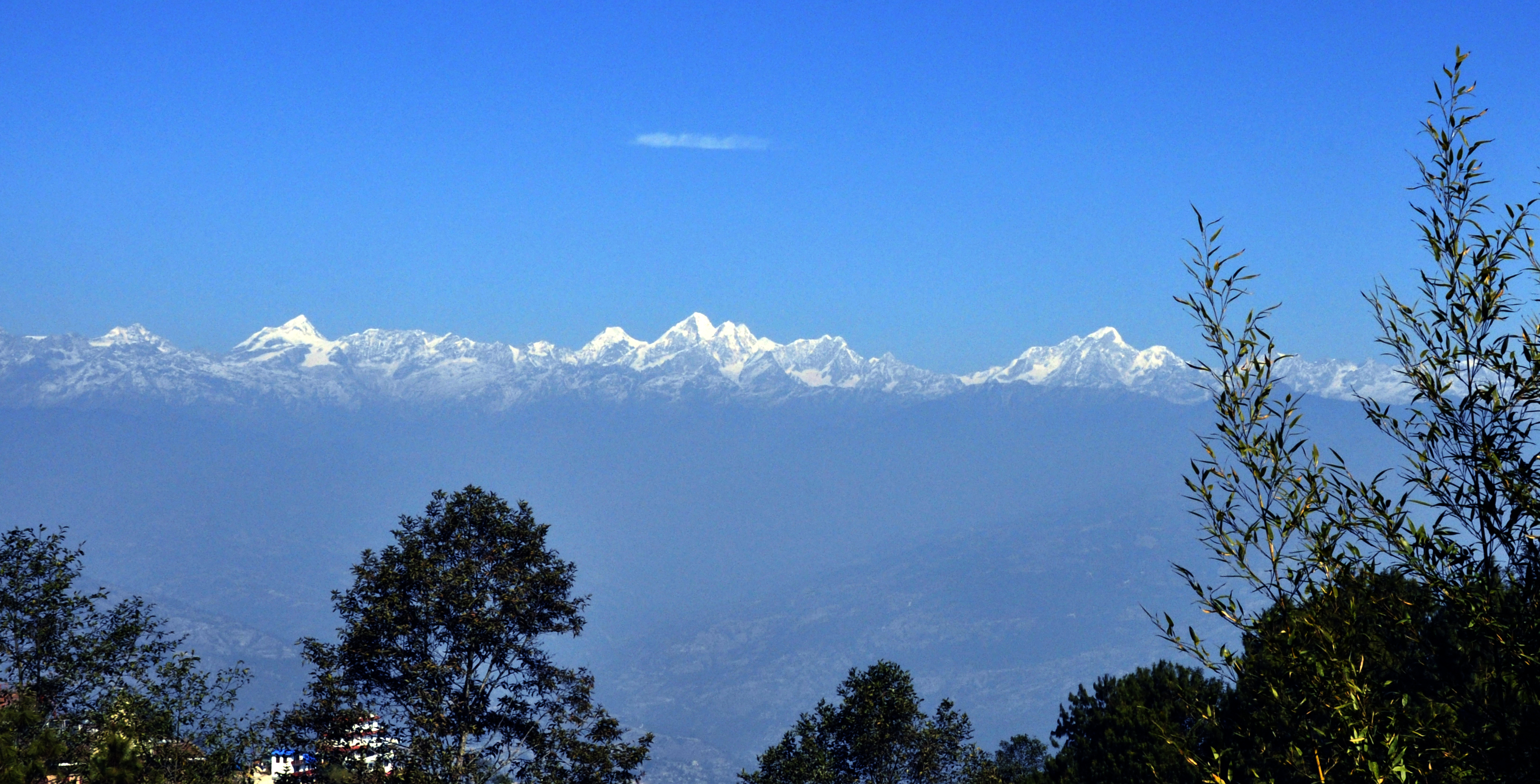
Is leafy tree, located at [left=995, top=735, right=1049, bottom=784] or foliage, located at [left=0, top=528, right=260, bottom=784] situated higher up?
foliage, located at [left=0, top=528, right=260, bottom=784]

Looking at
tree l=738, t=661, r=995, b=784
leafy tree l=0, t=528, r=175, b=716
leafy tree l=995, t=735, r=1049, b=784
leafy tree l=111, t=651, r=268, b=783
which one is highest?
leafy tree l=0, t=528, r=175, b=716

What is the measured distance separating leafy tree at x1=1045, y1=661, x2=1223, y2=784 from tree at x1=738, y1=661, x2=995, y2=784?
4.17 m

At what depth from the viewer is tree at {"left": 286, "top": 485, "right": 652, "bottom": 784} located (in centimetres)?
3073

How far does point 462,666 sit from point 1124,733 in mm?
24012

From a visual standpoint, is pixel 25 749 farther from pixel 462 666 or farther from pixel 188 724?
pixel 462 666

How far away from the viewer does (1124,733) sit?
38.3 metres

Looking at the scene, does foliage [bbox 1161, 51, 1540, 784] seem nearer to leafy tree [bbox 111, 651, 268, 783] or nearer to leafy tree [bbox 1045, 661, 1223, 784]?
leafy tree [bbox 1045, 661, 1223, 784]

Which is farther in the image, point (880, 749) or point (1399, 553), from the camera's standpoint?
point (880, 749)

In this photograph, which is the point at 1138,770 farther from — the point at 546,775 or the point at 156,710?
the point at 156,710

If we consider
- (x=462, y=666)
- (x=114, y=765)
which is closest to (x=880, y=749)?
(x=462, y=666)

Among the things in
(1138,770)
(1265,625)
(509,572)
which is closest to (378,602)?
(509,572)

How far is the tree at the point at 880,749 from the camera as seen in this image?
43.5 metres

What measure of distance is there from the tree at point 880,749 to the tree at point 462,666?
12232 millimetres

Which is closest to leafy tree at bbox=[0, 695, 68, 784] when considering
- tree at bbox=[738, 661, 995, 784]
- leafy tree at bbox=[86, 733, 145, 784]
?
leafy tree at bbox=[86, 733, 145, 784]
